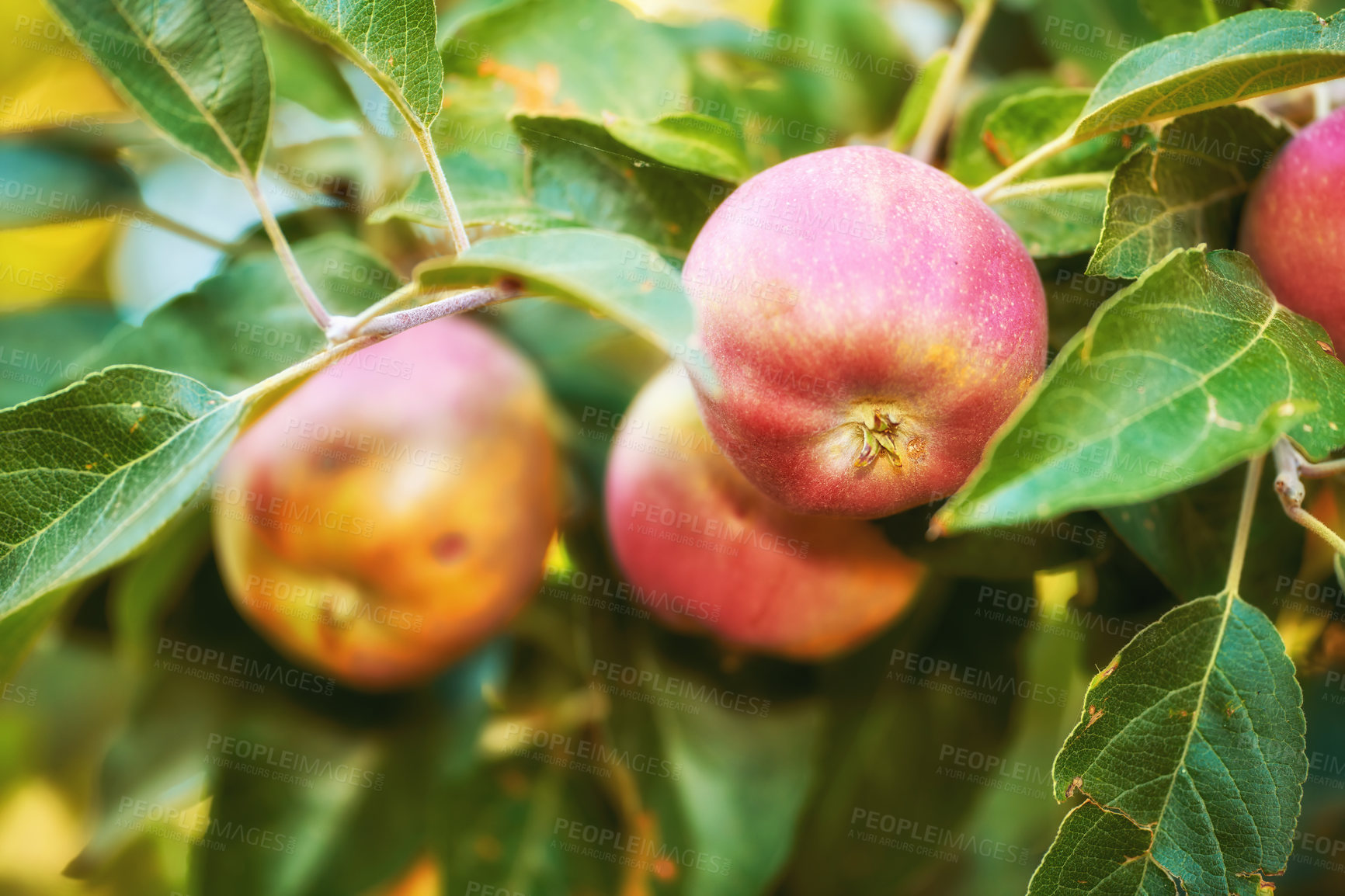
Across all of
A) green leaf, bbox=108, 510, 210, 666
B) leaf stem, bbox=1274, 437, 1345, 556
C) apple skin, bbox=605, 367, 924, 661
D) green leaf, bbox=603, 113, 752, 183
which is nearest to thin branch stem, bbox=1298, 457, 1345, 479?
leaf stem, bbox=1274, 437, 1345, 556

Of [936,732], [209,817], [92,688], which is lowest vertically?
[92,688]

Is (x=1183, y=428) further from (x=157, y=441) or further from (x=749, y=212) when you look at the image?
(x=157, y=441)

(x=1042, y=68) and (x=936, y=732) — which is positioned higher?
(x=1042, y=68)

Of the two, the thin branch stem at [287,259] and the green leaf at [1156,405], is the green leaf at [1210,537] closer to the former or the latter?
the green leaf at [1156,405]

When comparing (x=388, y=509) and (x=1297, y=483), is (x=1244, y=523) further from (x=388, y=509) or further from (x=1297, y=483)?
(x=388, y=509)

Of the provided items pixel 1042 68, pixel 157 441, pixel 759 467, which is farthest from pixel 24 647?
pixel 1042 68

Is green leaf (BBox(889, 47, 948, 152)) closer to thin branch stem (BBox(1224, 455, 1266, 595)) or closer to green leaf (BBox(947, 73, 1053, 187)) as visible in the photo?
green leaf (BBox(947, 73, 1053, 187))
